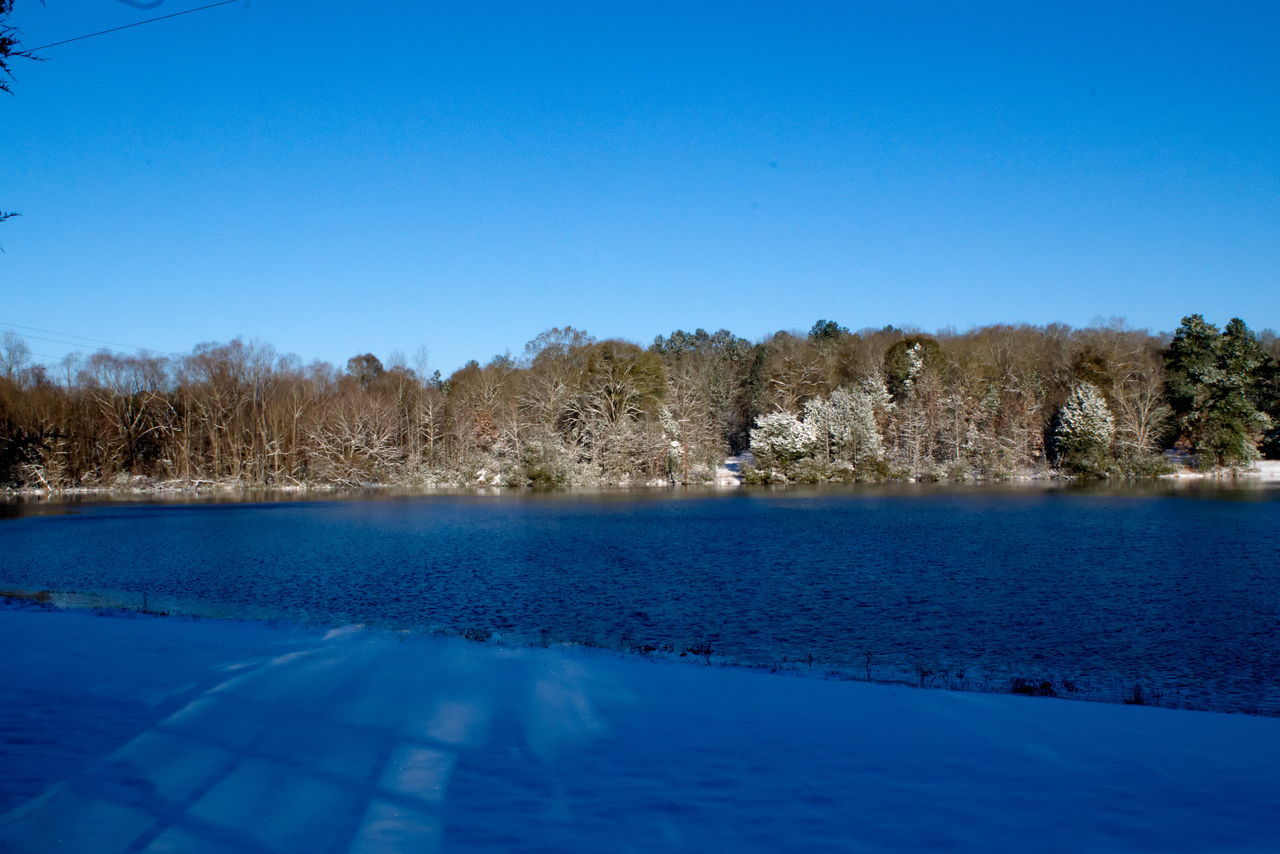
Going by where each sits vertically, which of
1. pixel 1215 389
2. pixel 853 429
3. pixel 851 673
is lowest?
pixel 851 673

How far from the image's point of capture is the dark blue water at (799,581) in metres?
12.5

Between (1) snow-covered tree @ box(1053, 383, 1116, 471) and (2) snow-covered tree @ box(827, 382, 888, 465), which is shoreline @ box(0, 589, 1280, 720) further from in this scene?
(1) snow-covered tree @ box(1053, 383, 1116, 471)

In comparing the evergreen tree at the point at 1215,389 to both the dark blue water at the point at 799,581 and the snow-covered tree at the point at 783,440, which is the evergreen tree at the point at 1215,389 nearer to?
the dark blue water at the point at 799,581

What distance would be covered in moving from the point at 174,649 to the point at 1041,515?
32.4 metres

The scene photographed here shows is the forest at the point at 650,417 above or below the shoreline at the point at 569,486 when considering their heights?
above

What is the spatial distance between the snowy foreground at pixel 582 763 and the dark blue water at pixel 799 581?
336 centimetres

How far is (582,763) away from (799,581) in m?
13.8

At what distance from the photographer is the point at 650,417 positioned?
62.1 meters

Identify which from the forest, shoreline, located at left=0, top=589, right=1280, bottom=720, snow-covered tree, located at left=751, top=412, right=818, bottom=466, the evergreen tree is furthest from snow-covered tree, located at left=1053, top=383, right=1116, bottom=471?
shoreline, located at left=0, top=589, right=1280, bottom=720

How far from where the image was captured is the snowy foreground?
4.87 meters

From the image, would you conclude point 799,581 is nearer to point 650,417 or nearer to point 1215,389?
point 650,417

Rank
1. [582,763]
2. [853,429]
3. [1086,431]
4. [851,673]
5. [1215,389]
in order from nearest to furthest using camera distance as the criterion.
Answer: [582,763]
[851,673]
[1086,431]
[1215,389]
[853,429]

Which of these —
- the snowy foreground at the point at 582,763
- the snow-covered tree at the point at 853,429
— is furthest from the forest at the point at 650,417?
the snowy foreground at the point at 582,763

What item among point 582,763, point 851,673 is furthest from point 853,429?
point 582,763
